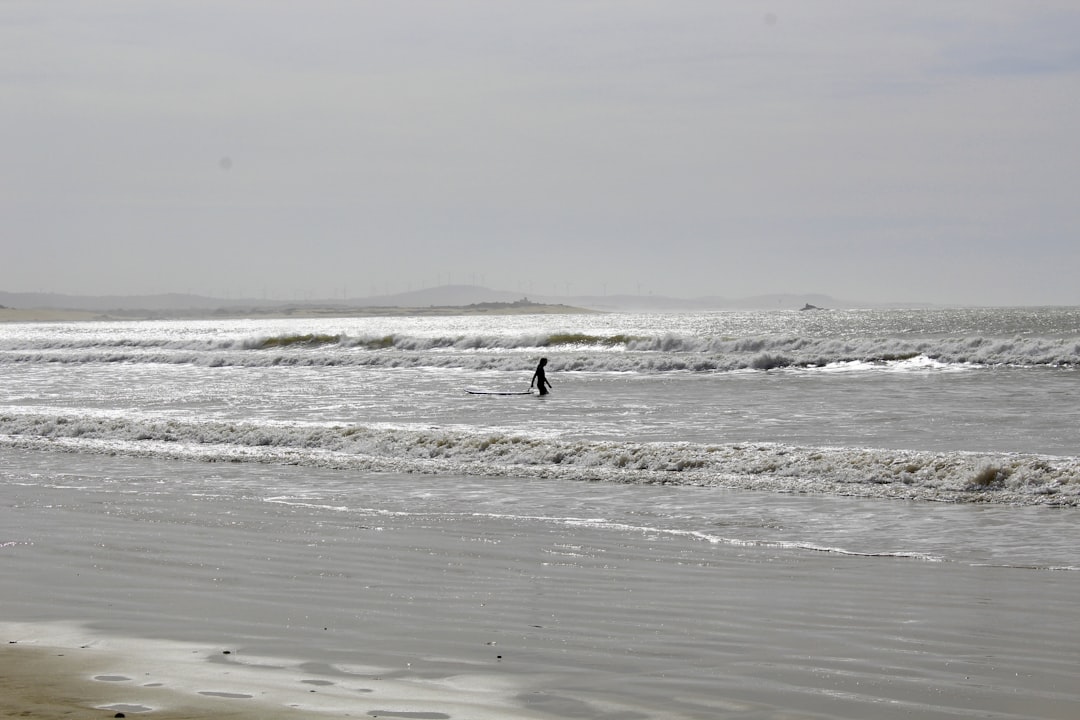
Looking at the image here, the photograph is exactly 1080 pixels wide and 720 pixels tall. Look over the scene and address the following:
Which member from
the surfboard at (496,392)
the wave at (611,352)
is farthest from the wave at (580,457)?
the wave at (611,352)

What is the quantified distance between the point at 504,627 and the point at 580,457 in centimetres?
1033

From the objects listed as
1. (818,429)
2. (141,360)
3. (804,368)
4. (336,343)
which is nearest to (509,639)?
(818,429)

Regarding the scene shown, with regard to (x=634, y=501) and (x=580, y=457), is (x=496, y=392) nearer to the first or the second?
(x=580, y=457)

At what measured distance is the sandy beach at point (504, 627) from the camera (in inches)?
215

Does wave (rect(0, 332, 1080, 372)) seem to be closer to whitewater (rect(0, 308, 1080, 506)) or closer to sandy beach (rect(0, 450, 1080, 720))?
whitewater (rect(0, 308, 1080, 506))

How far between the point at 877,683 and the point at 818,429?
51.1ft

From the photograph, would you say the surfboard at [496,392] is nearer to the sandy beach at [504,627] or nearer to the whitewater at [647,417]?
the whitewater at [647,417]

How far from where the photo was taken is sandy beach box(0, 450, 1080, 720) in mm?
5449

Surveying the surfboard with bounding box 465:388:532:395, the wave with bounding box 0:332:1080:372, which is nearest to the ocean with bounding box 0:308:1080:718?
the surfboard with bounding box 465:388:532:395

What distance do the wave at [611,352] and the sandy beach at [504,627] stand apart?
35129 millimetres

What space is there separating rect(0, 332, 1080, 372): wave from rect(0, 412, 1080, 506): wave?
26.3 metres

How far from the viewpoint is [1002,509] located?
12688mm

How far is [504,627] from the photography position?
23.2 ft

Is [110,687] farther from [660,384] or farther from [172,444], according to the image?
[660,384]
